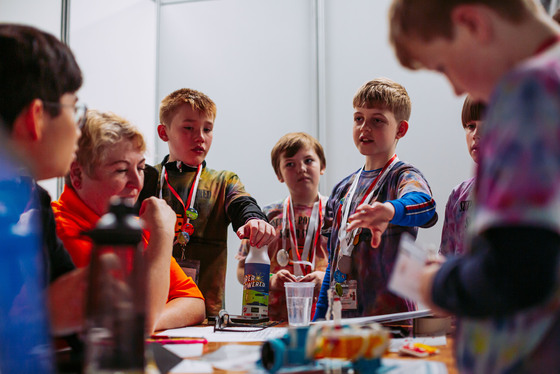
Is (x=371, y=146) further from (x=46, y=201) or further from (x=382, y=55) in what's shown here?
(x=382, y=55)

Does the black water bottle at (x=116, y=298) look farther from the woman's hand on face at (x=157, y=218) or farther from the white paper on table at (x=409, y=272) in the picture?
the woman's hand on face at (x=157, y=218)

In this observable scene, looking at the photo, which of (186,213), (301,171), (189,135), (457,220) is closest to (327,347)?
(457,220)

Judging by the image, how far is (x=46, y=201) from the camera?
1377 mm

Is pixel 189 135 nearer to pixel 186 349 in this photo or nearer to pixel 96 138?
pixel 96 138

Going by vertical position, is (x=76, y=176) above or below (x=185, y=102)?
below

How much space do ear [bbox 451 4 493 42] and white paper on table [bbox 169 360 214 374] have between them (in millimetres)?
808

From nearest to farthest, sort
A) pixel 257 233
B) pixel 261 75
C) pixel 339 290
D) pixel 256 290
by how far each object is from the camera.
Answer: pixel 256 290 < pixel 257 233 < pixel 339 290 < pixel 261 75

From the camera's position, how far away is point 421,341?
4.66 feet

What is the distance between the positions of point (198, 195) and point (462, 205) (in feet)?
4.18

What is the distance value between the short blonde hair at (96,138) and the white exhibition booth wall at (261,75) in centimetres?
277

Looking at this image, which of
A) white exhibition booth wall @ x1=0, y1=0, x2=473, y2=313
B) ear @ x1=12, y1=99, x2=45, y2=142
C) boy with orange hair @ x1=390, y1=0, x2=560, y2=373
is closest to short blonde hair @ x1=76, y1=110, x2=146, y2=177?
ear @ x1=12, y1=99, x2=45, y2=142

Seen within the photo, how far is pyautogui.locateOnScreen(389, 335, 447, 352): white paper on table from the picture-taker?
1351mm

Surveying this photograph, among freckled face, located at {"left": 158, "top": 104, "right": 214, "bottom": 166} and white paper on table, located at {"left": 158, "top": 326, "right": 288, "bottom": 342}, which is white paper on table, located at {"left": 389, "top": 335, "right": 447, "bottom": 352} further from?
freckled face, located at {"left": 158, "top": 104, "right": 214, "bottom": 166}

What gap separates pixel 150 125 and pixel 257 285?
12.8 feet
